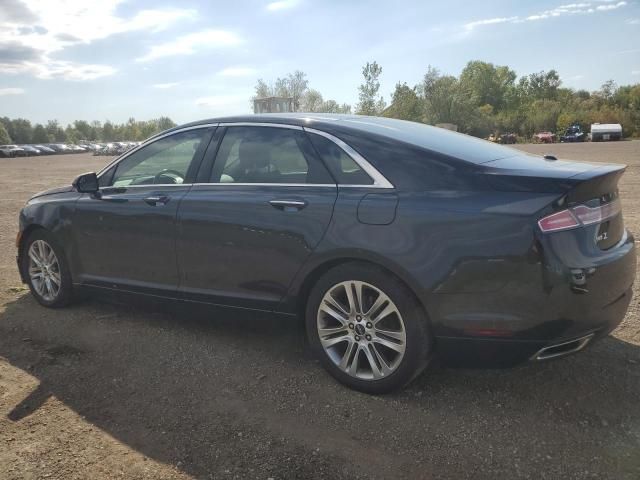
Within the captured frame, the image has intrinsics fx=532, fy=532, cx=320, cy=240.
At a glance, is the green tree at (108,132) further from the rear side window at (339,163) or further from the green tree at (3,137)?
the rear side window at (339,163)

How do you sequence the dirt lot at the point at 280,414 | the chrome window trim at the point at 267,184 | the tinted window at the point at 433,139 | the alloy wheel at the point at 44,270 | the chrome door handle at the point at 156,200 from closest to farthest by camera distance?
1. the dirt lot at the point at 280,414
2. the tinted window at the point at 433,139
3. the chrome window trim at the point at 267,184
4. the chrome door handle at the point at 156,200
5. the alloy wheel at the point at 44,270

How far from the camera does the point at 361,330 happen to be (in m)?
3.15

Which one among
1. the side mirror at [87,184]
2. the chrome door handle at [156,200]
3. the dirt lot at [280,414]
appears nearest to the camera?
the dirt lot at [280,414]

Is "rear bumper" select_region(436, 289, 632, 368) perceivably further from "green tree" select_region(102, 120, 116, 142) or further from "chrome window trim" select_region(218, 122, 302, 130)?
"green tree" select_region(102, 120, 116, 142)

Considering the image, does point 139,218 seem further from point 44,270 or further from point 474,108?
point 474,108

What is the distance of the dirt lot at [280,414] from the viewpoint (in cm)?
258

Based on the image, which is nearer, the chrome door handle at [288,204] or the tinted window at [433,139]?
the tinted window at [433,139]

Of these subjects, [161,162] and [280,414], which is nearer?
[280,414]

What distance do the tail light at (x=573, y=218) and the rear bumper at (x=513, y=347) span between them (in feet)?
1.59

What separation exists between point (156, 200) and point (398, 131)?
6.14 feet

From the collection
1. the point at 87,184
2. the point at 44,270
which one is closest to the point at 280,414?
the point at 87,184

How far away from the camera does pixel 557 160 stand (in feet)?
11.0

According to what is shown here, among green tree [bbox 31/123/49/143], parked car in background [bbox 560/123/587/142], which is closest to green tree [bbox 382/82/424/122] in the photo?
parked car in background [bbox 560/123/587/142]

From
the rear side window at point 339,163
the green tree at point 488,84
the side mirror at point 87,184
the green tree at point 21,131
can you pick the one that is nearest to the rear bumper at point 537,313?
the rear side window at point 339,163
